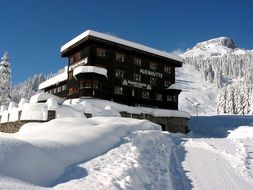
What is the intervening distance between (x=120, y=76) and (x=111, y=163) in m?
32.3

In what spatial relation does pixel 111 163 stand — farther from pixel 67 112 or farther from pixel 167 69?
pixel 167 69

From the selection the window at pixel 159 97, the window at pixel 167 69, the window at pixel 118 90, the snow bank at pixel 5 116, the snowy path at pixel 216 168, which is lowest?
the snowy path at pixel 216 168

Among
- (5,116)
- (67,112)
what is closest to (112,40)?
(67,112)

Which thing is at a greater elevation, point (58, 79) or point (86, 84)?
point (58, 79)

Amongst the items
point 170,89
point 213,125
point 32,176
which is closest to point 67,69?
point 170,89

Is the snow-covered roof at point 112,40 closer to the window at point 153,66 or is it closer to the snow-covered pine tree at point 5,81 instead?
the window at point 153,66

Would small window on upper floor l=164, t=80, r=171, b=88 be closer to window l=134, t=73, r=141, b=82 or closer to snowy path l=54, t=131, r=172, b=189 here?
window l=134, t=73, r=141, b=82

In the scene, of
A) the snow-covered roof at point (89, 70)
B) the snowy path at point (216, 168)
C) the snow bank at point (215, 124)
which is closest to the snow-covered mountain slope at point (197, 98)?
the snow bank at point (215, 124)

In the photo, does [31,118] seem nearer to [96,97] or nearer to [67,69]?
[96,97]

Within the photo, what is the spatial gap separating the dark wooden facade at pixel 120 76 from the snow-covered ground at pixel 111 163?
17568 mm

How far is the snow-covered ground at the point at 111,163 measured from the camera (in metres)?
10.8

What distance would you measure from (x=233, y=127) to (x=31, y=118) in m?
33.1

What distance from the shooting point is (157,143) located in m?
24.5

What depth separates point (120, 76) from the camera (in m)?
46.2
